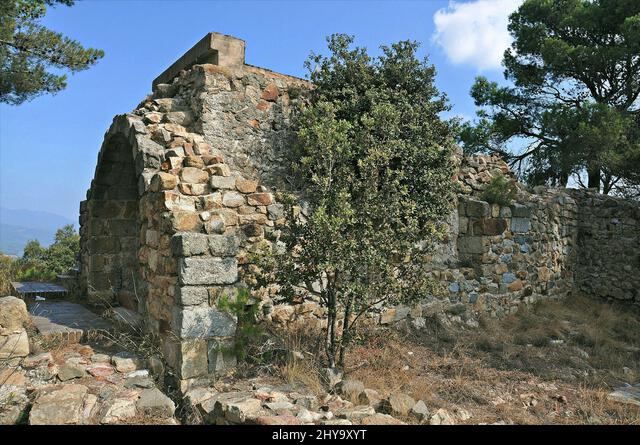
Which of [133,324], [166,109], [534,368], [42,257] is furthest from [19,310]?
[42,257]

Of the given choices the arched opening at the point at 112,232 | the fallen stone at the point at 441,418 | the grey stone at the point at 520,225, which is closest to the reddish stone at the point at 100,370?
the arched opening at the point at 112,232

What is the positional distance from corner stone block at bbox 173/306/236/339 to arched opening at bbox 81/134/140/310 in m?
3.22

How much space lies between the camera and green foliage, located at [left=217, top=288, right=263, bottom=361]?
15.5ft

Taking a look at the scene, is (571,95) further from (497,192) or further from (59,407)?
(59,407)

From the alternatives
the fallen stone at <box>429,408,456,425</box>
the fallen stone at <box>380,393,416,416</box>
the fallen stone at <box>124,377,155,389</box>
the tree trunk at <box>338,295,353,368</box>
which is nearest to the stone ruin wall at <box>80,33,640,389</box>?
the fallen stone at <box>124,377,155,389</box>

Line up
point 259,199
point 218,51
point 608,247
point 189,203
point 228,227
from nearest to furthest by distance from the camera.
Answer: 1. point 189,203
2. point 228,227
3. point 259,199
4. point 218,51
5. point 608,247

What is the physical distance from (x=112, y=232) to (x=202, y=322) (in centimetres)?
395

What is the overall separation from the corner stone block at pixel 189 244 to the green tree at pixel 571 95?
1076 cm

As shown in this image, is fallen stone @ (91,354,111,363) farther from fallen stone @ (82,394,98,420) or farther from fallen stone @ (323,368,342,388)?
fallen stone @ (323,368,342,388)

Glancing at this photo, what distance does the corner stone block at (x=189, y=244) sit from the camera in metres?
4.51

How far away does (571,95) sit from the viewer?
47.8 feet

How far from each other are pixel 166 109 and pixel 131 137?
849 mm

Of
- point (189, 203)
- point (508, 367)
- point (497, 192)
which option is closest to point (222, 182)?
point (189, 203)
